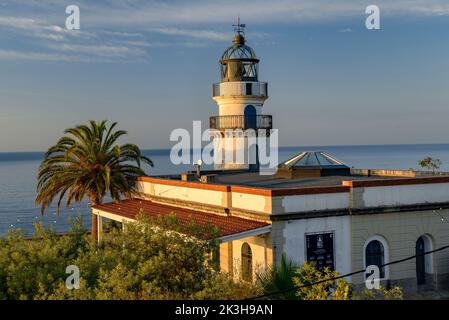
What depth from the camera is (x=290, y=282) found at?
17.2m

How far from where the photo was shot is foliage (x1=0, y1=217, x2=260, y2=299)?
1401cm

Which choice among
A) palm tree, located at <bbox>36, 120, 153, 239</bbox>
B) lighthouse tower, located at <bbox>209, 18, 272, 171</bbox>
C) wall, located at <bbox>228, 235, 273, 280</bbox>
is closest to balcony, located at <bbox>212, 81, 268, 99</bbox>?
lighthouse tower, located at <bbox>209, 18, 272, 171</bbox>

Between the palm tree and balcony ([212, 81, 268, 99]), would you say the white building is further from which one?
balcony ([212, 81, 268, 99])

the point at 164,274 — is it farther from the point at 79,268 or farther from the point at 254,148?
the point at 254,148

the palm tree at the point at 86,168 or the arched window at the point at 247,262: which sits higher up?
the palm tree at the point at 86,168

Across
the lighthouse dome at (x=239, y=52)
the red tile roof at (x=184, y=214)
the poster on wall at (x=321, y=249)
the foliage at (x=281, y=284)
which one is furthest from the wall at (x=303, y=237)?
the lighthouse dome at (x=239, y=52)

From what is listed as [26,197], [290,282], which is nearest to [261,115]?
[290,282]

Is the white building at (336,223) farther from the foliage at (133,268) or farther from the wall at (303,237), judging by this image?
the foliage at (133,268)

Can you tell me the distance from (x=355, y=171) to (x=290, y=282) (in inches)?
647

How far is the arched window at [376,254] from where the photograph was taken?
21.9 meters

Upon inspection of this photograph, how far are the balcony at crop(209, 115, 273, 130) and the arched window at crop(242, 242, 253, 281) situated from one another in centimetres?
1599

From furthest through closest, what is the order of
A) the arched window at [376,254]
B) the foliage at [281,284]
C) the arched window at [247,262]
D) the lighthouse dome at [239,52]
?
1. the lighthouse dome at [239,52]
2. the arched window at [376,254]
3. the arched window at [247,262]
4. the foliage at [281,284]

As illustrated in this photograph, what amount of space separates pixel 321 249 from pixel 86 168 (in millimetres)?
14395

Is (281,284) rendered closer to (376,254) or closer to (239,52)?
(376,254)
